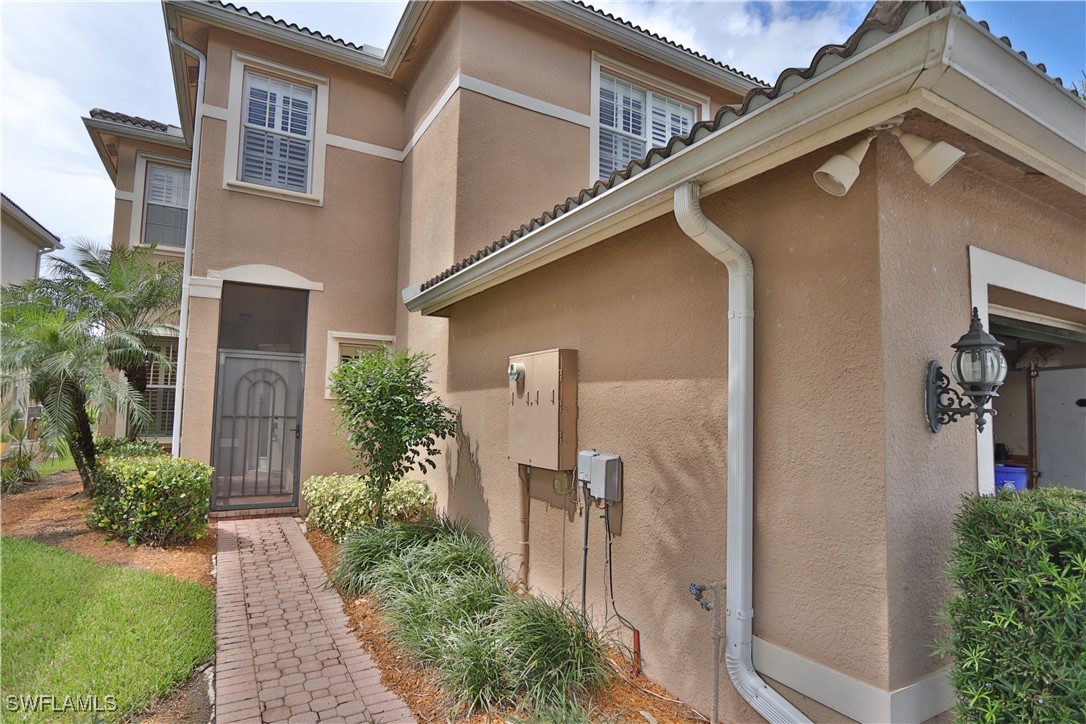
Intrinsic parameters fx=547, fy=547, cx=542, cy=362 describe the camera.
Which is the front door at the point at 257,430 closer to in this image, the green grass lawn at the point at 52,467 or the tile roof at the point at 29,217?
the green grass lawn at the point at 52,467

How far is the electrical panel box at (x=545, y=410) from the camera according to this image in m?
4.89

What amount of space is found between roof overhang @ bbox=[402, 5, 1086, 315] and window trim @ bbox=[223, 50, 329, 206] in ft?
25.8

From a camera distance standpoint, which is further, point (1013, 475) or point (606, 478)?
point (1013, 475)

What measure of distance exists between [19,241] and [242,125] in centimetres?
1581

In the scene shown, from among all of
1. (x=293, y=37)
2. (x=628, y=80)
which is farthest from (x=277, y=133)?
(x=628, y=80)

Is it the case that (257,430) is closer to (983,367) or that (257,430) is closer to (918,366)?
(918,366)

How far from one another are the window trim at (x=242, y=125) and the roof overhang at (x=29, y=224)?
10.7 m

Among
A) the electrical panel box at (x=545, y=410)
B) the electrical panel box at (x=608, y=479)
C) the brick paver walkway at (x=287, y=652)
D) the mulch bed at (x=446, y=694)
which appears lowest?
the brick paver walkway at (x=287, y=652)

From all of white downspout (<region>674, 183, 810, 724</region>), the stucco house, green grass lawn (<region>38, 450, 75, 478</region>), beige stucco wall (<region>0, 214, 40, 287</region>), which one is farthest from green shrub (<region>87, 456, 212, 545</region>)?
beige stucco wall (<region>0, 214, 40, 287</region>)

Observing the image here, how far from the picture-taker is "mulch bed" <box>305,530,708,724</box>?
3578mm

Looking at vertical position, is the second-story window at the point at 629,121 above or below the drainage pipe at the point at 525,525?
above

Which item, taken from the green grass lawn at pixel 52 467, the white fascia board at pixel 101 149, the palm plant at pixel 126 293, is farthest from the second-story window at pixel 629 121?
the green grass lawn at pixel 52 467

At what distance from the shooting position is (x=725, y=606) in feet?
11.0

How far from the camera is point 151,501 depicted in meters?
6.95
